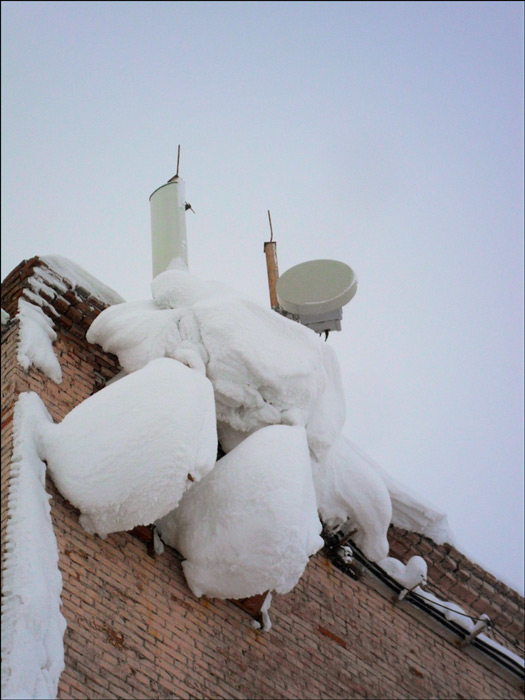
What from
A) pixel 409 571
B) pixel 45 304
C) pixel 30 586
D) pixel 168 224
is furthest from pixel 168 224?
pixel 30 586

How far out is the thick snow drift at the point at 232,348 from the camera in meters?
5.06

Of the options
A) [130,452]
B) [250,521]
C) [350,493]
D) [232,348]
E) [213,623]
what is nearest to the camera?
[130,452]

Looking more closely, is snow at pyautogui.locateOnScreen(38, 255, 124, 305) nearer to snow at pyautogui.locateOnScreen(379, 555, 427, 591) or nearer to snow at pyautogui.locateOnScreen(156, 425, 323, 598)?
snow at pyautogui.locateOnScreen(156, 425, 323, 598)

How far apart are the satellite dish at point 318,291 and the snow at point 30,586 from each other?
256 cm

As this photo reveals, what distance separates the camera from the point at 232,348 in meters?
5.04

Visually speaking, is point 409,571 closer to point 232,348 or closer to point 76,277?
point 232,348

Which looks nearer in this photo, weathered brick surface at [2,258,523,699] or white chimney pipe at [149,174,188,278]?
weathered brick surface at [2,258,523,699]

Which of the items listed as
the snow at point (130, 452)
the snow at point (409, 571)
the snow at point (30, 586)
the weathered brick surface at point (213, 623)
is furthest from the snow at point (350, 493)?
the snow at point (30, 586)

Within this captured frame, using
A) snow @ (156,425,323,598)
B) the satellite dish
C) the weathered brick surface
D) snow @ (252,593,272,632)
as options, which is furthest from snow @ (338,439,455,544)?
snow @ (156,425,323,598)

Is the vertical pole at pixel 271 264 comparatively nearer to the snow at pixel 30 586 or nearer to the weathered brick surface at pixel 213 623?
the weathered brick surface at pixel 213 623

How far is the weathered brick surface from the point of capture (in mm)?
4410

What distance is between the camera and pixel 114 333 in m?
5.25

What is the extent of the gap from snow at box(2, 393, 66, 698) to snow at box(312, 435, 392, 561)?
2088 millimetres

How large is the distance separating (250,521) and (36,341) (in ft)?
5.08
